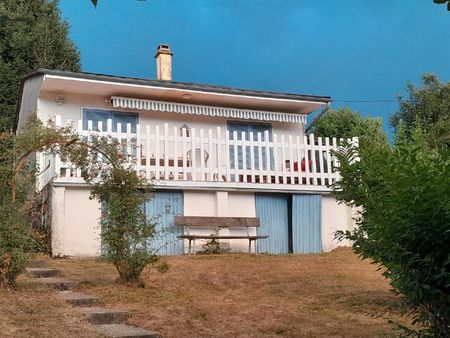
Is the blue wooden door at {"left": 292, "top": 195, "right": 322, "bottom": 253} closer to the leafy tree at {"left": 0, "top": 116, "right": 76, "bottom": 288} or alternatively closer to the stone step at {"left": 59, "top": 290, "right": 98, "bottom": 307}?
the leafy tree at {"left": 0, "top": 116, "right": 76, "bottom": 288}

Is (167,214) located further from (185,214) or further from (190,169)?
(190,169)

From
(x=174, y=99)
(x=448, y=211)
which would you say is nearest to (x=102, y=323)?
(x=448, y=211)

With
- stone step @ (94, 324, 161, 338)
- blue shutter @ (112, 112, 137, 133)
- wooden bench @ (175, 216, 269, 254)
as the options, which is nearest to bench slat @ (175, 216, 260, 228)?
wooden bench @ (175, 216, 269, 254)

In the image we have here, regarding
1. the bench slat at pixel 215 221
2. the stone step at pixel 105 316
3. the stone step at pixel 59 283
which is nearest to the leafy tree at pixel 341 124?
the bench slat at pixel 215 221

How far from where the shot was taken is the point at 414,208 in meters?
4.48

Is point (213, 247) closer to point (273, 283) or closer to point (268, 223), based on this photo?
point (268, 223)

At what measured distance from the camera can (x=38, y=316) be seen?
7.04 m

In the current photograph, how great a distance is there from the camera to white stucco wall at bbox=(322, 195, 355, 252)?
50.1ft

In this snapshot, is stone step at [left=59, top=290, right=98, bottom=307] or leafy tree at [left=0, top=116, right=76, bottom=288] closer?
stone step at [left=59, top=290, right=98, bottom=307]

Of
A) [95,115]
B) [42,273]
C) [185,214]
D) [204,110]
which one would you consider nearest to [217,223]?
[185,214]

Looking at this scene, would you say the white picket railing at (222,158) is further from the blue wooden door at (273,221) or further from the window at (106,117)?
the window at (106,117)

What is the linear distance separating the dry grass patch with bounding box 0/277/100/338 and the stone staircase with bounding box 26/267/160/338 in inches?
5.2

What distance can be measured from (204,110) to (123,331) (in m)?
12.1

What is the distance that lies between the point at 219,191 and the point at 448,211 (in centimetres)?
1044
